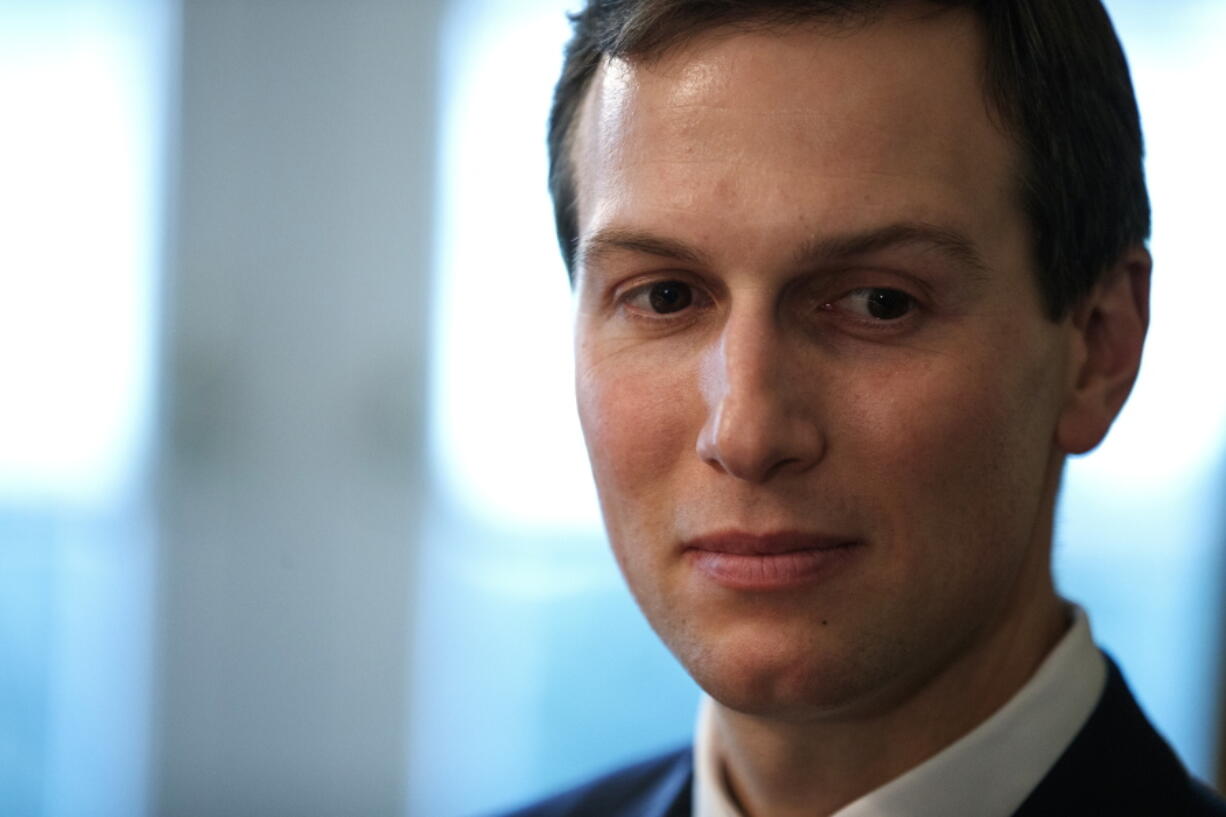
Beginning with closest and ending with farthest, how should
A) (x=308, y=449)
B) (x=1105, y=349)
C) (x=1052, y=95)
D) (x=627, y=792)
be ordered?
(x=1052, y=95) → (x=1105, y=349) → (x=627, y=792) → (x=308, y=449)

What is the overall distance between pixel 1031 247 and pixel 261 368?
93.8 inches

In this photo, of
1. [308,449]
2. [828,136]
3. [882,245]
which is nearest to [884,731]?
[882,245]

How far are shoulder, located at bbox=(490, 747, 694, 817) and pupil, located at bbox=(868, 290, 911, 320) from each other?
0.67m

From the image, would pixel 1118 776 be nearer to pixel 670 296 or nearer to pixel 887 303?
pixel 887 303

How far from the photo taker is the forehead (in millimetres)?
1246

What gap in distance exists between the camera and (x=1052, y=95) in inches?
52.6

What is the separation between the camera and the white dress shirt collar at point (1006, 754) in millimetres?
1331

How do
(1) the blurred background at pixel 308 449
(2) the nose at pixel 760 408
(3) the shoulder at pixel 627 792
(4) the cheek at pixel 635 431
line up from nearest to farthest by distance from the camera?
(2) the nose at pixel 760 408 → (4) the cheek at pixel 635 431 → (3) the shoulder at pixel 627 792 → (1) the blurred background at pixel 308 449

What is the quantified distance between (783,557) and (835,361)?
0.18 metres

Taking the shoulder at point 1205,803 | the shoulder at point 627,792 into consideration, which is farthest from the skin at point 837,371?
the shoulder at point 627,792

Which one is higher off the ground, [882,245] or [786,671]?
[882,245]

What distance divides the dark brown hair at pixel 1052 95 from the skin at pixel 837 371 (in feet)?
0.07

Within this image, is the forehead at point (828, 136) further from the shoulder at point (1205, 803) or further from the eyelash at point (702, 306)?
the shoulder at point (1205, 803)

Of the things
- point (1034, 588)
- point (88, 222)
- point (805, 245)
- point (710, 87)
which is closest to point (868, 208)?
point (805, 245)
